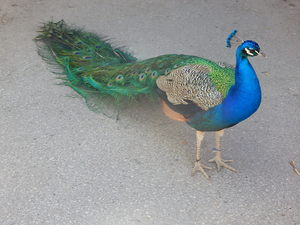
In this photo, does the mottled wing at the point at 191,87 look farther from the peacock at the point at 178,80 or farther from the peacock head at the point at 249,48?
the peacock head at the point at 249,48

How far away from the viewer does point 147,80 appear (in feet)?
9.33

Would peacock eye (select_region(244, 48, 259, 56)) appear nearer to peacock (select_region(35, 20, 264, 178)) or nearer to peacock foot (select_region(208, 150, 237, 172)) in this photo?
peacock (select_region(35, 20, 264, 178))

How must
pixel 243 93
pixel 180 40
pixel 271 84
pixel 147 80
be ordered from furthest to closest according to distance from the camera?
pixel 180 40
pixel 271 84
pixel 147 80
pixel 243 93

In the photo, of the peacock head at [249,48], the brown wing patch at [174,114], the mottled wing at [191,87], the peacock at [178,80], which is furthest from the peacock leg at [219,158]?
the peacock head at [249,48]

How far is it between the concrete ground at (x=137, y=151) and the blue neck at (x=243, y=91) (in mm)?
543

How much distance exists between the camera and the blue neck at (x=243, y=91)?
2.36 meters

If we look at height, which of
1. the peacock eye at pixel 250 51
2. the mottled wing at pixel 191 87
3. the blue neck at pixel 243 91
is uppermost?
the peacock eye at pixel 250 51

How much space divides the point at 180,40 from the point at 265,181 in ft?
6.27

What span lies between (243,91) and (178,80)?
1.38 feet

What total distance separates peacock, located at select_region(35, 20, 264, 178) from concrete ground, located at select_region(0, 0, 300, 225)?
18 centimetres

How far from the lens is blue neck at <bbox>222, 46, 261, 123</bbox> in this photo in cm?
236

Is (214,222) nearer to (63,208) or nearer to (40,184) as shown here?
(63,208)

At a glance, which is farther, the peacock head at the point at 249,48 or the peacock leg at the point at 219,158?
the peacock leg at the point at 219,158

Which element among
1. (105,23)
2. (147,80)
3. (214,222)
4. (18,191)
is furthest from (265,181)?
(105,23)
